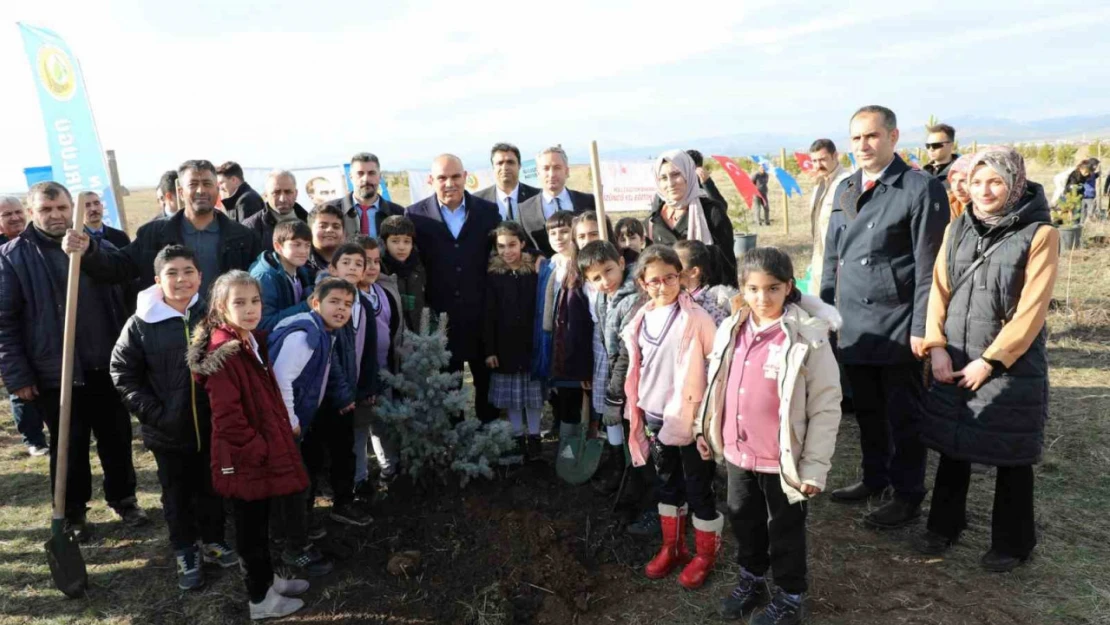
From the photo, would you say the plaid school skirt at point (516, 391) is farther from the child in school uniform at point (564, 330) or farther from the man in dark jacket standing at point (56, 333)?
the man in dark jacket standing at point (56, 333)

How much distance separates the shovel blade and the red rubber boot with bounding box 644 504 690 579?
3262 millimetres

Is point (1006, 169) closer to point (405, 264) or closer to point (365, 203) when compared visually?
point (405, 264)

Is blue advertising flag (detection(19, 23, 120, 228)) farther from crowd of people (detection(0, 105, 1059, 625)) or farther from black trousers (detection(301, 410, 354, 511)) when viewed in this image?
black trousers (detection(301, 410, 354, 511))

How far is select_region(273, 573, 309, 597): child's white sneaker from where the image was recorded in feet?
12.2

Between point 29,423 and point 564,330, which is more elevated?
point 564,330

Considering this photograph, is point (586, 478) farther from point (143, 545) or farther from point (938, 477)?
point (143, 545)

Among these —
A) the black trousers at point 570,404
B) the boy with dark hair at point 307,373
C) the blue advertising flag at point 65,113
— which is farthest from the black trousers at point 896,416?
the blue advertising flag at point 65,113

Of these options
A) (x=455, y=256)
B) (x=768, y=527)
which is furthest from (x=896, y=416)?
(x=455, y=256)

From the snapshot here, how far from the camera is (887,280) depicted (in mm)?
4043

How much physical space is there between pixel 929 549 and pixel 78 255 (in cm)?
516

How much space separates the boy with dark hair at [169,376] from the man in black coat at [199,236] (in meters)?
0.86

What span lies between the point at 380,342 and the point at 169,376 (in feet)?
4.38

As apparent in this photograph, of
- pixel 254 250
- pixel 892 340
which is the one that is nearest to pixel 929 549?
pixel 892 340

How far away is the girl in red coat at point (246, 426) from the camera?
3.37m
